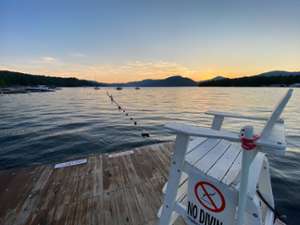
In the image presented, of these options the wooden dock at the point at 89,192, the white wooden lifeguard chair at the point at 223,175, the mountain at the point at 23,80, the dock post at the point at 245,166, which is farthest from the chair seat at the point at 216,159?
the mountain at the point at 23,80

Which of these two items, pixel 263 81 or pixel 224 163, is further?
pixel 263 81

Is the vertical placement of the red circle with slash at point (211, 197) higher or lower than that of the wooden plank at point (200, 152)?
lower

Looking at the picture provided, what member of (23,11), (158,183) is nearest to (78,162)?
(158,183)

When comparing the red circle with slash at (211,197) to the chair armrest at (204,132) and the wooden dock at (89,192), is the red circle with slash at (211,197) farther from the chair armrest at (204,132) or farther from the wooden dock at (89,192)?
the wooden dock at (89,192)

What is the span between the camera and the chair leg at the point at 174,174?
4.68ft

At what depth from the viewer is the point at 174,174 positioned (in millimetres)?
1519

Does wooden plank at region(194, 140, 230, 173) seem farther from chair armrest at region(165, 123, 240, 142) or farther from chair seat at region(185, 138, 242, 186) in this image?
chair armrest at region(165, 123, 240, 142)

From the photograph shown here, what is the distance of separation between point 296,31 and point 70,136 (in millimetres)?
16028

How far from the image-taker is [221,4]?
9.67m

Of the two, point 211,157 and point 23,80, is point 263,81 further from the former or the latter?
point 23,80

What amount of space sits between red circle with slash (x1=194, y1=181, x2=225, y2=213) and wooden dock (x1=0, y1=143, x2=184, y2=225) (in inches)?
46.9

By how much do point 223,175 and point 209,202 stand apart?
0.25 meters

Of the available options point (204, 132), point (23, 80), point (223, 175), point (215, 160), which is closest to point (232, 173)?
point (223, 175)

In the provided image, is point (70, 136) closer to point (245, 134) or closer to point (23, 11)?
point (245, 134)
